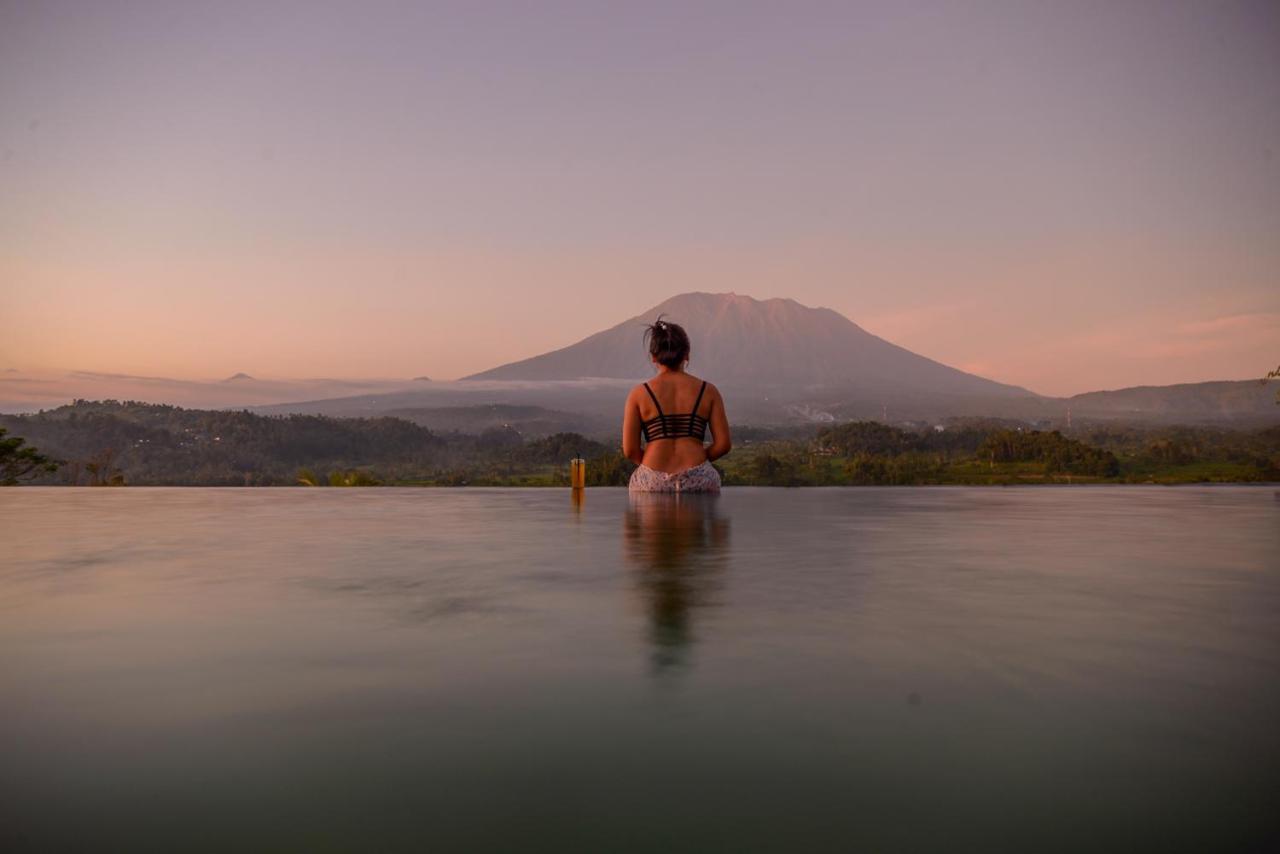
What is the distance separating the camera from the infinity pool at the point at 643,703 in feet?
4.54

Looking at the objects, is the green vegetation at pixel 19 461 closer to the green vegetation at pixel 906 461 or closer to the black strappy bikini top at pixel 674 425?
the green vegetation at pixel 906 461

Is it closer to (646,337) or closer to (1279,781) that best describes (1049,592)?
(1279,781)

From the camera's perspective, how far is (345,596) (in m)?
3.61

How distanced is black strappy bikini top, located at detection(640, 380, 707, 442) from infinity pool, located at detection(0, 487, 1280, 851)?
385 centimetres

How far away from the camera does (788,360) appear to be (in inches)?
6038

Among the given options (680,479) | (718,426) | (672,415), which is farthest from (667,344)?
(680,479)

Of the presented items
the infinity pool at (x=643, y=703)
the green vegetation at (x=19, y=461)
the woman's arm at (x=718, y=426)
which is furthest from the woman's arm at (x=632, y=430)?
the green vegetation at (x=19, y=461)

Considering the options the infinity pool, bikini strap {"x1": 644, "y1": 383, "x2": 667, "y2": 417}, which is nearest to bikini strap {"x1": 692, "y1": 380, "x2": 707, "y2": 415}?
bikini strap {"x1": 644, "y1": 383, "x2": 667, "y2": 417}

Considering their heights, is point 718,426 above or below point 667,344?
below

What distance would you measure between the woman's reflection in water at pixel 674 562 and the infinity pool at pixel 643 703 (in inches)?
1.3

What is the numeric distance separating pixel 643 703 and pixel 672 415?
6637 millimetres

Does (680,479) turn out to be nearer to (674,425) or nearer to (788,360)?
(674,425)

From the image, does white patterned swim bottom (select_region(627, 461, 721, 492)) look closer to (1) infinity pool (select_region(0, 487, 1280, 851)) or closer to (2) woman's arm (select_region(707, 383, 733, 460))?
(2) woman's arm (select_region(707, 383, 733, 460))

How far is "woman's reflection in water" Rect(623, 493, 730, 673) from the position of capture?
273 centimetres
